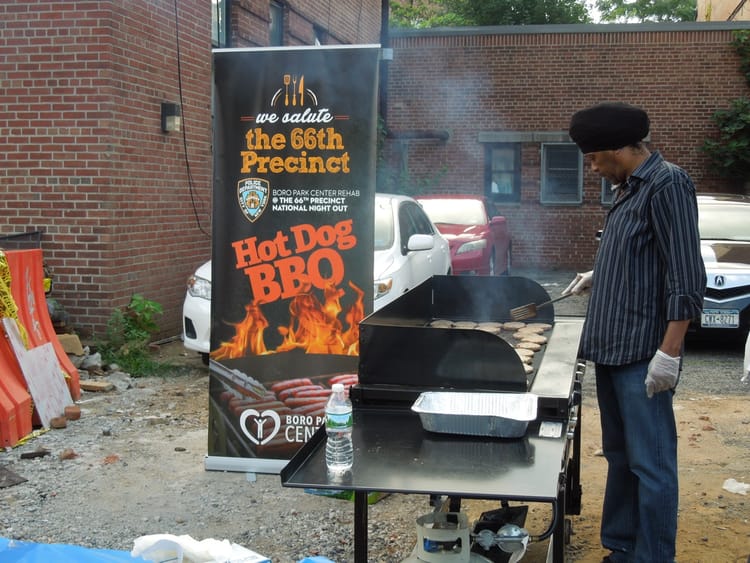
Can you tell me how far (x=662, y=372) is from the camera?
3.36m

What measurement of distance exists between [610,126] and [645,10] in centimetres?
4770

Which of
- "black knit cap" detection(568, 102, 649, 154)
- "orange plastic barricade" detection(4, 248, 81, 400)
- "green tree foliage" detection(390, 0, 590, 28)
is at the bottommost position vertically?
"orange plastic barricade" detection(4, 248, 81, 400)

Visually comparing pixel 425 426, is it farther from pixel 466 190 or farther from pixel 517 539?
pixel 466 190

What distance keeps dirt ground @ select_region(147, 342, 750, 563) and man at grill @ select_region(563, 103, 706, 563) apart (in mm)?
870

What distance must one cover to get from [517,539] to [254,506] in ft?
6.88

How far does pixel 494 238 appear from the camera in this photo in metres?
13.6

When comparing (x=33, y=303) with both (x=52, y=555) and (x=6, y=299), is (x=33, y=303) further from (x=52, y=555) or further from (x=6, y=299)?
(x=52, y=555)

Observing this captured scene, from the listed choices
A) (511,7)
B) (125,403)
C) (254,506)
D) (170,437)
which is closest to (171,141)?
(125,403)

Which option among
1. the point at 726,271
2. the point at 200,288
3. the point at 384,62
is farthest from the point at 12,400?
the point at 384,62

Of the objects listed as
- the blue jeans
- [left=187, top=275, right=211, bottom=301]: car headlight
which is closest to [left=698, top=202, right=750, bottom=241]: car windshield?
[left=187, top=275, right=211, bottom=301]: car headlight

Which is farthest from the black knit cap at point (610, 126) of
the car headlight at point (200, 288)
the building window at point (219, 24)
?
the building window at point (219, 24)

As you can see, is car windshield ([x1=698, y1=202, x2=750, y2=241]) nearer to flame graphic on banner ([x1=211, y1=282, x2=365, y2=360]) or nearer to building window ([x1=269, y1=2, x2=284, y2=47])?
flame graphic on banner ([x1=211, y1=282, x2=365, y2=360])

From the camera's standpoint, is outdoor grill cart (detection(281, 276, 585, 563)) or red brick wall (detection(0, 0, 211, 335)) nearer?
outdoor grill cart (detection(281, 276, 585, 563))

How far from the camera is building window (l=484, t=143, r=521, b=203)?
65.2ft
